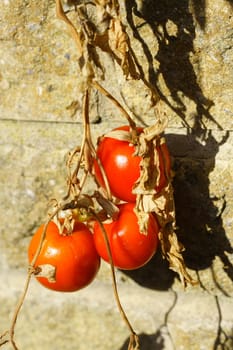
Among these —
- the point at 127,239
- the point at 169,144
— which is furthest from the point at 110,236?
the point at 169,144

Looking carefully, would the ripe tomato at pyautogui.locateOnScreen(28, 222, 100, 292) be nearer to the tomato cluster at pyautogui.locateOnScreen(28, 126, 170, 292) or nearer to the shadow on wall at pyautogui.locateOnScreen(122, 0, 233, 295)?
the tomato cluster at pyautogui.locateOnScreen(28, 126, 170, 292)

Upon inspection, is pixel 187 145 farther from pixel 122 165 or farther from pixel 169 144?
pixel 122 165

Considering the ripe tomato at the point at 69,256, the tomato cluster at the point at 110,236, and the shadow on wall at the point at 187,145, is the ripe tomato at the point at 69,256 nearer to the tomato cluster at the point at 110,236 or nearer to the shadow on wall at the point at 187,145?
the tomato cluster at the point at 110,236

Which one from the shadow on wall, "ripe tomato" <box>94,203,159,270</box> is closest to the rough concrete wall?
the shadow on wall

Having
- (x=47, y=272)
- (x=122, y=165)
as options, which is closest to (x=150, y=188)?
(x=122, y=165)

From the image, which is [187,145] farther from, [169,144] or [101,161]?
[101,161]

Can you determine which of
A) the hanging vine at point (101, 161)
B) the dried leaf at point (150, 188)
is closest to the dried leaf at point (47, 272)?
the hanging vine at point (101, 161)

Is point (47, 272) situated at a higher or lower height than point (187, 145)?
lower
